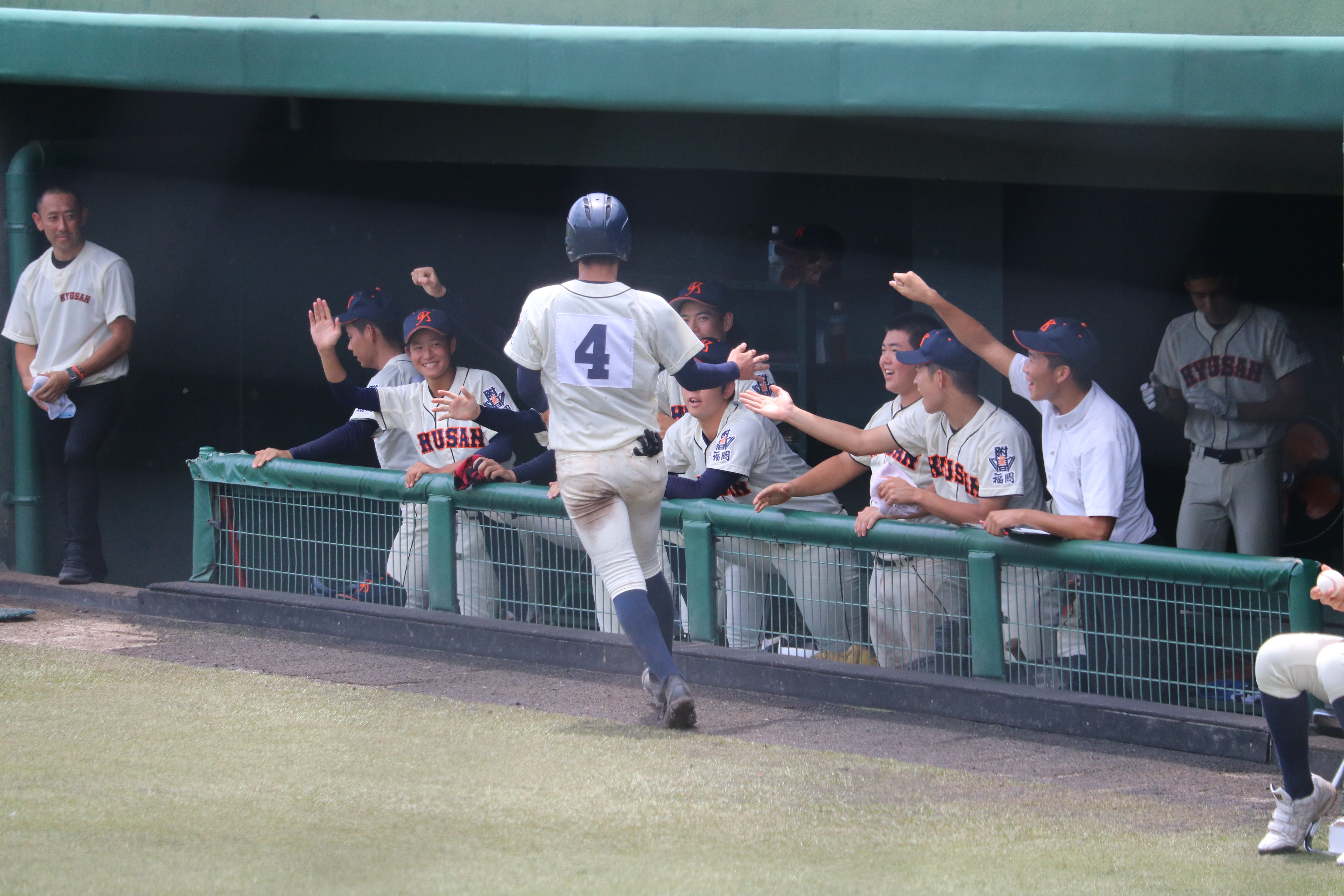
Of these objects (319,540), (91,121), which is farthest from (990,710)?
(91,121)

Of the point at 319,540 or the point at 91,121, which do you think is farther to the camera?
the point at 91,121

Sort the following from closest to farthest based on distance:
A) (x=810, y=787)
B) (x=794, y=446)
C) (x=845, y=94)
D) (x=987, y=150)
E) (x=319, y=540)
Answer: (x=810, y=787), (x=845, y=94), (x=319, y=540), (x=987, y=150), (x=794, y=446)

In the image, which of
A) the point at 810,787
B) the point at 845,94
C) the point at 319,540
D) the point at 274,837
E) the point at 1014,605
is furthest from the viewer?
the point at 319,540

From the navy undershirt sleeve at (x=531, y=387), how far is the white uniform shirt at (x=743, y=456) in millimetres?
800

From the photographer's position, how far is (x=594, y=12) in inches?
236

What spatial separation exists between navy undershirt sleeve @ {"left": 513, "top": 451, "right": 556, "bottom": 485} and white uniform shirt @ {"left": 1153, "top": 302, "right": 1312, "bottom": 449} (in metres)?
2.49

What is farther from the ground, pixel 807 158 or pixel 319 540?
pixel 807 158

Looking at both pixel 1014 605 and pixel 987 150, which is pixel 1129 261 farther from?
pixel 1014 605

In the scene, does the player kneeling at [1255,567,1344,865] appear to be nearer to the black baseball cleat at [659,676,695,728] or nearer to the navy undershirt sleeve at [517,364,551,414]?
the black baseball cleat at [659,676,695,728]

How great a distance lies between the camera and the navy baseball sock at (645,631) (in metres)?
4.21

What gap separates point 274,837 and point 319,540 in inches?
104

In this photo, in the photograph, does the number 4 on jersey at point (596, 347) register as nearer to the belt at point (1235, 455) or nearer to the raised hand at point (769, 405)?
the raised hand at point (769, 405)

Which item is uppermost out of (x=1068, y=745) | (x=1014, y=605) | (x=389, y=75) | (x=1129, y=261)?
(x=389, y=75)

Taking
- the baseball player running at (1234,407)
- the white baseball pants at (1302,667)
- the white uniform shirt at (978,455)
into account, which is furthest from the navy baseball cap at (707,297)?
the white baseball pants at (1302,667)
